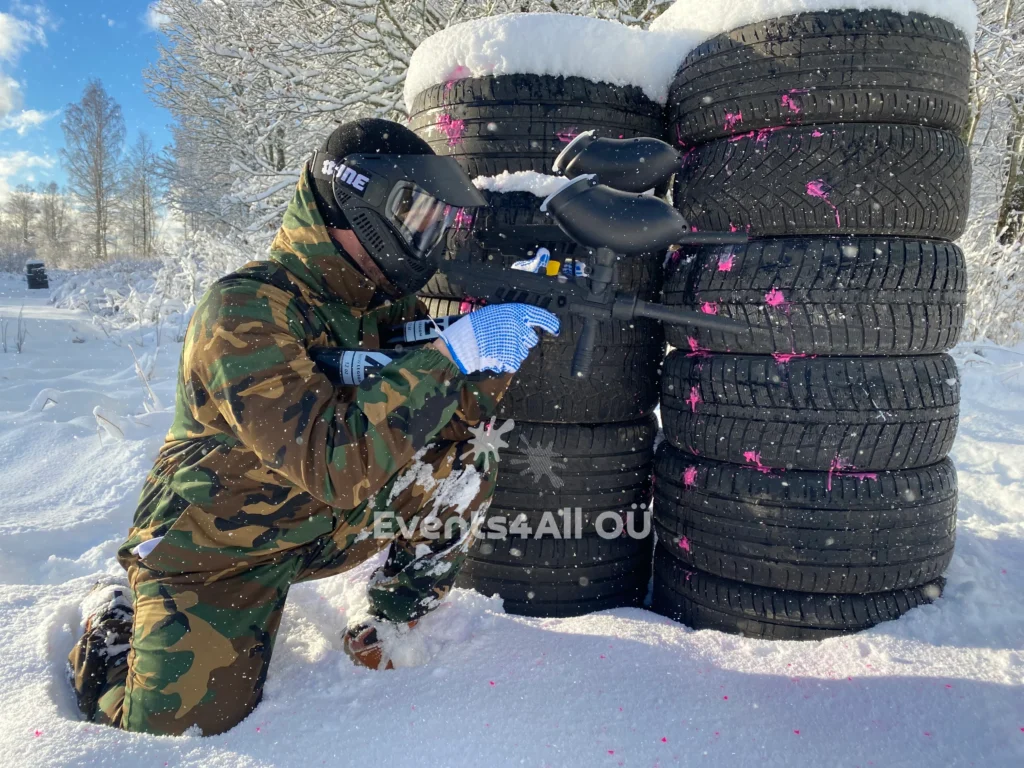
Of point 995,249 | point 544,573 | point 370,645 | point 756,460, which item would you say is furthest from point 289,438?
point 995,249

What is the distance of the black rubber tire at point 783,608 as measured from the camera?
1.84 m

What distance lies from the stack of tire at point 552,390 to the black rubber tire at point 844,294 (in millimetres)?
369

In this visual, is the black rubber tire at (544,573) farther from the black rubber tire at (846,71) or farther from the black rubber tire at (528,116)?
the black rubber tire at (846,71)

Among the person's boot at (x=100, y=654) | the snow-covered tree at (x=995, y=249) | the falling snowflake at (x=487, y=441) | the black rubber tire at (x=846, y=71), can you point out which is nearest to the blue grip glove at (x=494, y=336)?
the falling snowflake at (x=487, y=441)

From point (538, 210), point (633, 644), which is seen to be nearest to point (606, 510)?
point (633, 644)

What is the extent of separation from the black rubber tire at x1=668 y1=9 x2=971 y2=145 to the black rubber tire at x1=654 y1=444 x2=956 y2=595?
1.00 meters

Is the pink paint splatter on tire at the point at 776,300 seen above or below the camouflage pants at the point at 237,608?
above

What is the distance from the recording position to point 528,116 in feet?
6.57

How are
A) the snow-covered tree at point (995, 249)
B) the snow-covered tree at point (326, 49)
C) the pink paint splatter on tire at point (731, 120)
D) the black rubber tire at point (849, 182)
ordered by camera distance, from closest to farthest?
the black rubber tire at point (849, 182), the pink paint splatter on tire at point (731, 120), the snow-covered tree at point (995, 249), the snow-covered tree at point (326, 49)

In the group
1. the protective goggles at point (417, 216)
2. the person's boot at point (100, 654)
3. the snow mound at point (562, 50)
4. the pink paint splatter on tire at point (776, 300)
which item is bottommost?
the person's boot at point (100, 654)

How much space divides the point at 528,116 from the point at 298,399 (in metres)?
1.14

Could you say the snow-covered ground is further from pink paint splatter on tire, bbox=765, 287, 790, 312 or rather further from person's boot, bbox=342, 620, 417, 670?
pink paint splatter on tire, bbox=765, 287, 790, 312

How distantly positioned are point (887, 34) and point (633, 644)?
1.75 metres

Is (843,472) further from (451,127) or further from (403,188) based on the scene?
(451,127)
